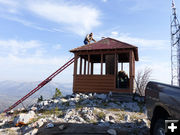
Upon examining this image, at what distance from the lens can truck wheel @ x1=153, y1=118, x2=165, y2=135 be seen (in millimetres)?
3007

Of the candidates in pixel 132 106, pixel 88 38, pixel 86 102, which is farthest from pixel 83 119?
pixel 88 38

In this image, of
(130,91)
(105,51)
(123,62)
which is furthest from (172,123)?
(123,62)

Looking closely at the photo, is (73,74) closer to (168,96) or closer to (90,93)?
(90,93)

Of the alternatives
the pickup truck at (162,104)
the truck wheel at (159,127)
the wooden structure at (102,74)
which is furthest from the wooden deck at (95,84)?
the truck wheel at (159,127)

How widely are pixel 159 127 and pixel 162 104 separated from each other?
50 cm

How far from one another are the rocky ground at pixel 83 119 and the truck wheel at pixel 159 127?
1.65m

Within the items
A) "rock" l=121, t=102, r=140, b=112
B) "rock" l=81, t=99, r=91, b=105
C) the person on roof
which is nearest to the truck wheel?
"rock" l=121, t=102, r=140, b=112

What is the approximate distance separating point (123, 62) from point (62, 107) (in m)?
9.71

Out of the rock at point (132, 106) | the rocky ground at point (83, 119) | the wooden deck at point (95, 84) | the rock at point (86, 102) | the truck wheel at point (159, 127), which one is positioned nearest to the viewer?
the truck wheel at point (159, 127)

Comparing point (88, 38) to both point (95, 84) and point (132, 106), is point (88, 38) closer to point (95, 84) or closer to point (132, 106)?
point (95, 84)

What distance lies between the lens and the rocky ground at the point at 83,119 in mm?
5148

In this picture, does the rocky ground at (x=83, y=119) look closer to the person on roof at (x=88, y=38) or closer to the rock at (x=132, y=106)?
the rock at (x=132, y=106)

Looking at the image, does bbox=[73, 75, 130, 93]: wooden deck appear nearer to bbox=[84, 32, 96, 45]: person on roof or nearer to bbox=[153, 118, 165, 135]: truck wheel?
bbox=[84, 32, 96, 45]: person on roof

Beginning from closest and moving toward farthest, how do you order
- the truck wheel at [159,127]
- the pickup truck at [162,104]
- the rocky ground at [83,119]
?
1. the pickup truck at [162,104]
2. the truck wheel at [159,127]
3. the rocky ground at [83,119]
